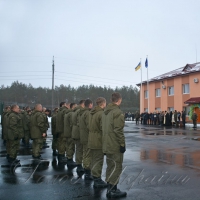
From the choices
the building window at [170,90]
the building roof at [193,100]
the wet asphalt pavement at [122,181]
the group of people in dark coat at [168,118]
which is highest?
the building window at [170,90]

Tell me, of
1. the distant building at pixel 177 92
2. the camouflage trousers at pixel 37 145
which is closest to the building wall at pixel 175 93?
the distant building at pixel 177 92

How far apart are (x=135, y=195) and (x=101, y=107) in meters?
2.23

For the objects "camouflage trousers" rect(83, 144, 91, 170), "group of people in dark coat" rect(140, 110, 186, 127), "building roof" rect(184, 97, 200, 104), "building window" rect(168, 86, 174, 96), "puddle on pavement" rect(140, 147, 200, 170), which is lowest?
"puddle on pavement" rect(140, 147, 200, 170)

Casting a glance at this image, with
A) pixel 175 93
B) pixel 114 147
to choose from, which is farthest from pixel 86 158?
pixel 175 93

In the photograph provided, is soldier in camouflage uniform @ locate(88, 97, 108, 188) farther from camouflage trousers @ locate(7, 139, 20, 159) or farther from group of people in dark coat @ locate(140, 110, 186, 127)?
group of people in dark coat @ locate(140, 110, 186, 127)

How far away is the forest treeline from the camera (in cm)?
7700

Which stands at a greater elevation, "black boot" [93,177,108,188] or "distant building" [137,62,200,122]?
"distant building" [137,62,200,122]

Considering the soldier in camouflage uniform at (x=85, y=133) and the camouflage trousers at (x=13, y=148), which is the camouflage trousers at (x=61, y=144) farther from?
the soldier in camouflage uniform at (x=85, y=133)

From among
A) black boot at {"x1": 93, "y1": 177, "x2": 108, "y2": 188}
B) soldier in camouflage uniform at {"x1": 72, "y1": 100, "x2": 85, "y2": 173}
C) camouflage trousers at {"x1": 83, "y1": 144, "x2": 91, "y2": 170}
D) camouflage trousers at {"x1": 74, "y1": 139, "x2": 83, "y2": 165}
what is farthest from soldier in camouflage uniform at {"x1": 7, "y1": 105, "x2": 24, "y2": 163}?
black boot at {"x1": 93, "y1": 177, "x2": 108, "y2": 188}

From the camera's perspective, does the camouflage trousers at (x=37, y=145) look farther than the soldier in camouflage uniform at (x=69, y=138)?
Yes

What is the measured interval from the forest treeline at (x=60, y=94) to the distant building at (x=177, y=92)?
107ft

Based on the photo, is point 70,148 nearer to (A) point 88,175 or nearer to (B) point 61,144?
(B) point 61,144

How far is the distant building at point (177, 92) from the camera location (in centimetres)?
3662

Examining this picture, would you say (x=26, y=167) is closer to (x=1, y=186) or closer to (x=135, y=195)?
(x=1, y=186)
